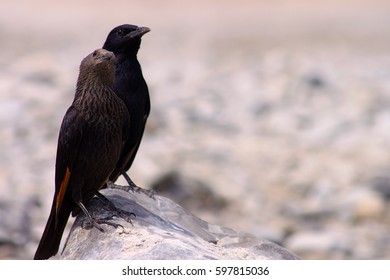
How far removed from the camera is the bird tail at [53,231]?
783cm

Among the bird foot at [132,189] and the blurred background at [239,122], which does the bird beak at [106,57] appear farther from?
the blurred background at [239,122]

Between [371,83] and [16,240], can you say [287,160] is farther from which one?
[16,240]

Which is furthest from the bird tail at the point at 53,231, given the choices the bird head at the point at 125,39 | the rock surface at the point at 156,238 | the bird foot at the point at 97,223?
the bird head at the point at 125,39

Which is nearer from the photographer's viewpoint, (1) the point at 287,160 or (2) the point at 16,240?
(2) the point at 16,240

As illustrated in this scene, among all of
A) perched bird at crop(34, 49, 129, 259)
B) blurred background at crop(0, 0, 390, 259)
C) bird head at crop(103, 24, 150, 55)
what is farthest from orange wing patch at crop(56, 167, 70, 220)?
blurred background at crop(0, 0, 390, 259)

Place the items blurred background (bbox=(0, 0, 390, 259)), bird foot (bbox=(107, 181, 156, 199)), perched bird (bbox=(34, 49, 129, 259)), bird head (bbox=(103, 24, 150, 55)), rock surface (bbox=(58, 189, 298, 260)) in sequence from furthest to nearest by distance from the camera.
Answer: blurred background (bbox=(0, 0, 390, 259))
bird head (bbox=(103, 24, 150, 55))
bird foot (bbox=(107, 181, 156, 199))
perched bird (bbox=(34, 49, 129, 259))
rock surface (bbox=(58, 189, 298, 260))

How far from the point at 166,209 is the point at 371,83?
8.48m

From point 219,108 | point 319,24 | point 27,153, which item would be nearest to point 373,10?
point 319,24

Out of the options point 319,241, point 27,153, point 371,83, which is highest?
point 371,83

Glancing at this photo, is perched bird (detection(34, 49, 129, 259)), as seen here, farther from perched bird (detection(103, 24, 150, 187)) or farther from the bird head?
the bird head

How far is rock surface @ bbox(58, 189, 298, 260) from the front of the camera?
731 centimetres

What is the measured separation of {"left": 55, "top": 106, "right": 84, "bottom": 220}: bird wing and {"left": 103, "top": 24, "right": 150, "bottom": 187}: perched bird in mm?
920

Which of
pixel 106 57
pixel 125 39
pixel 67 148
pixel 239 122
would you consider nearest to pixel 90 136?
pixel 67 148

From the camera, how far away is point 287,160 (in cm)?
1370
